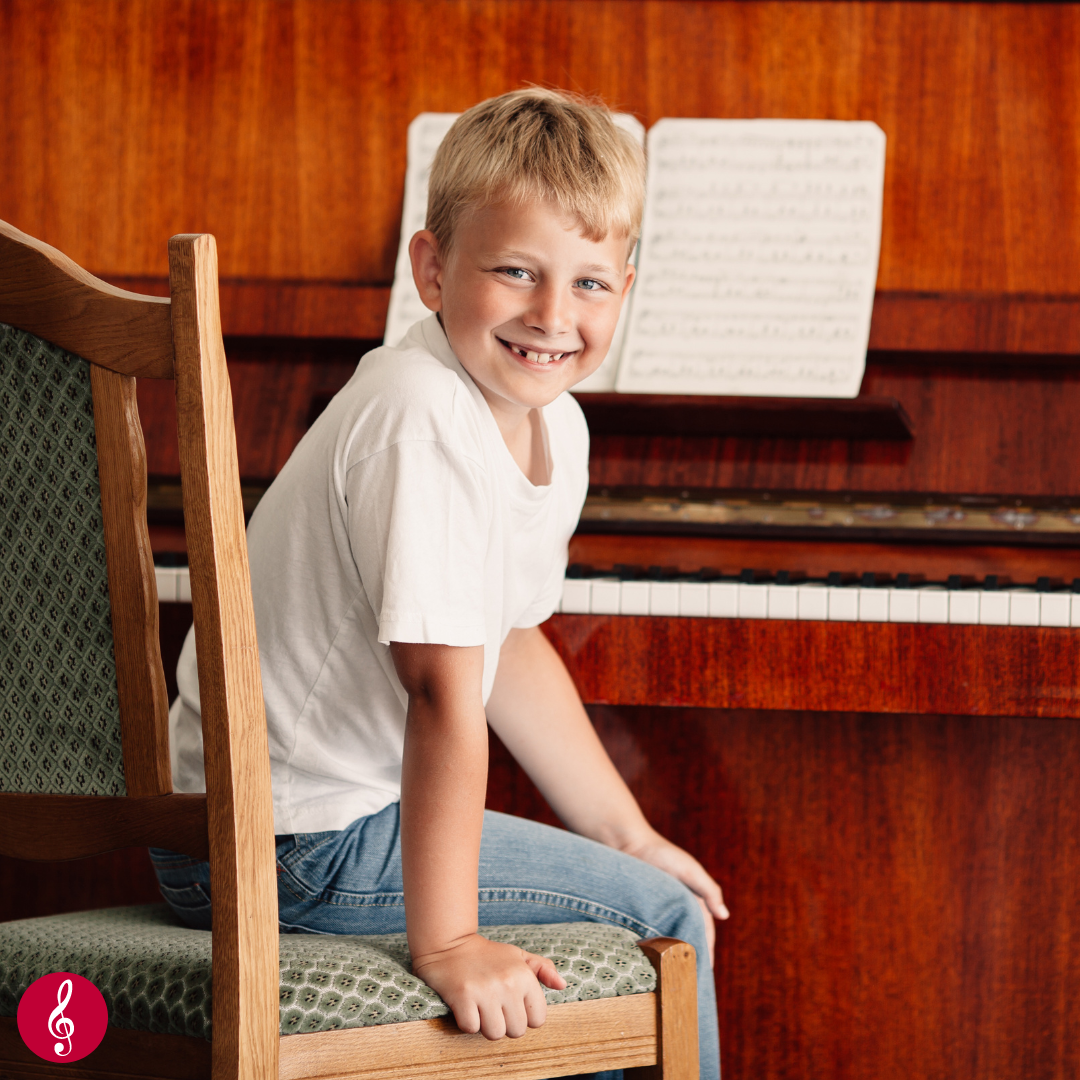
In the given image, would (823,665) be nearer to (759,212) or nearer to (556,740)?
(556,740)

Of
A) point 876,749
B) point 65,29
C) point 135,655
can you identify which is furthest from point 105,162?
point 876,749

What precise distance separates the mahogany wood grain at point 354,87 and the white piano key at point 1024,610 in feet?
2.22

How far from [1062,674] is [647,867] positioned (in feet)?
1.62

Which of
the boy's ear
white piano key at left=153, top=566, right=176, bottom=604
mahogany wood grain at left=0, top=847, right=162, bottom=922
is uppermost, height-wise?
the boy's ear

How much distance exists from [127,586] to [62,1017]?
0.32m

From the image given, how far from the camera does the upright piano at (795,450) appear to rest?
4.01 ft

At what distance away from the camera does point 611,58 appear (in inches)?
67.2

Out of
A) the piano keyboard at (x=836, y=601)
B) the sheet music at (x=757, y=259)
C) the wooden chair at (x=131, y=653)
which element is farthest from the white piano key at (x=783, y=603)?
the wooden chair at (x=131, y=653)

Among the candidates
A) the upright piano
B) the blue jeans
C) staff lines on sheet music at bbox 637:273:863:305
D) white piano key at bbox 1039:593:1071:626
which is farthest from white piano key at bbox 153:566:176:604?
white piano key at bbox 1039:593:1071:626

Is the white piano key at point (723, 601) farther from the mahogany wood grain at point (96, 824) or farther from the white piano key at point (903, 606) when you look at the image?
the mahogany wood grain at point (96, 824)

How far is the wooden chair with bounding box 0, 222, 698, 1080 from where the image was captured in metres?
0.68

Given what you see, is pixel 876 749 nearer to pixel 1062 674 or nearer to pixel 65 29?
pixel 1062 674

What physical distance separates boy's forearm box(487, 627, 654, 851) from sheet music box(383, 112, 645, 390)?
0.48 m

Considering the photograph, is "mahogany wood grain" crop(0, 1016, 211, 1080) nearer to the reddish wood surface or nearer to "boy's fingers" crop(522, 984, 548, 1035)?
"boy's fingers" crop(522, 984, 548, 1035)
